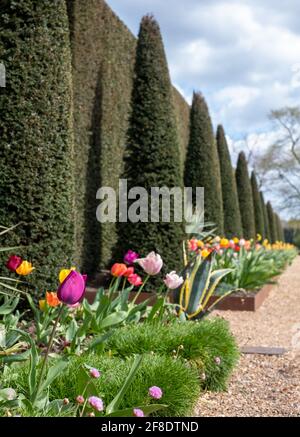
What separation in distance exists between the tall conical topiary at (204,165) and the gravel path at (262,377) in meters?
4.27

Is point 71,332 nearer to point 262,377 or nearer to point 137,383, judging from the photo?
point 137,383

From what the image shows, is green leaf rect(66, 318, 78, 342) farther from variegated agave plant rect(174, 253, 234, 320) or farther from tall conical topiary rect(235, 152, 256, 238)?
tall conical topiary rect(235, 152, 256, 238)

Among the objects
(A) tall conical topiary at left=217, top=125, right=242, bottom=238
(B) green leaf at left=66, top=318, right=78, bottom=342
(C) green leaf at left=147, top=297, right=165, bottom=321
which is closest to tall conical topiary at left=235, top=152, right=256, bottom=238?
(A) tall conical topiary at left=217, top=125, right=242, bottom=238

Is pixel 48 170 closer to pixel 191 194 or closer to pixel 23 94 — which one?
pixel 23 94

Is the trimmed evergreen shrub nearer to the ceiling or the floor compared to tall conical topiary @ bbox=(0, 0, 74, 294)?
nearer to the floor

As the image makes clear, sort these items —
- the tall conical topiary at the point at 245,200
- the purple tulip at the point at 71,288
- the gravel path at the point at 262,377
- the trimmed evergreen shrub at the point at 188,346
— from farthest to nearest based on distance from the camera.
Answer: the tall conical topiary at the point at 245,200, the trimmed evergreen shrub at the point at 188,346, the gravel path at the point at 262,377, the purple tulip at the point at 71,288

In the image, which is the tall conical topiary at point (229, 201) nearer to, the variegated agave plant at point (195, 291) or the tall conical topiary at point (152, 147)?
the tall conical topiary at point (152, 147)

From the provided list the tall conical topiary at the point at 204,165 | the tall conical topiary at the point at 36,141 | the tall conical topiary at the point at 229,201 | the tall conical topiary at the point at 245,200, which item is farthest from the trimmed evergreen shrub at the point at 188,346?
the tall conical topiary at the point at 245,200

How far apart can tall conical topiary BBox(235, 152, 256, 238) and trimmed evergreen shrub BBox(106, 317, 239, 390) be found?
42.4ft

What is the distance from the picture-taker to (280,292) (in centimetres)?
988

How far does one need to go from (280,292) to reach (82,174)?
14.9ft

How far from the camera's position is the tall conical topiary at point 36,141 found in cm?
456

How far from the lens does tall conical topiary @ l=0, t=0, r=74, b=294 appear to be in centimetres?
456
